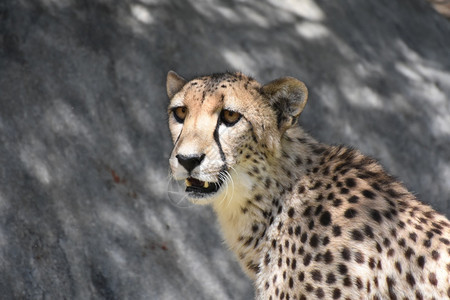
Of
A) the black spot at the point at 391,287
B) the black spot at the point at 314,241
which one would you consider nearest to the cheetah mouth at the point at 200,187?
the black spot at the point at 314,241

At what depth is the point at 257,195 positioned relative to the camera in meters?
3.68

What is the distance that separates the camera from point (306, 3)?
663 centimetres

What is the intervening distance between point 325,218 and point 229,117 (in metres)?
0.67

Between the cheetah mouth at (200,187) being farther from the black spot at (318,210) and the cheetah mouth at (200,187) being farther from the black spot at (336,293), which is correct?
the black spot at (336,293)

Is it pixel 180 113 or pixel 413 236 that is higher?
pixel 413 236

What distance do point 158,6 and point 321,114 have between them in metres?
1.65

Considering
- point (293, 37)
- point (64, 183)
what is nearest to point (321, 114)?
point (293, 37)

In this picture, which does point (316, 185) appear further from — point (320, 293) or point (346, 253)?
point (320, 293)

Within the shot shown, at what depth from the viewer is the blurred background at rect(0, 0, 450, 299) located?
202 inches

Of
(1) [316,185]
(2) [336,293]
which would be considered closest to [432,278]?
(2) [336,293]

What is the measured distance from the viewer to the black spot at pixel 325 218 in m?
3.41

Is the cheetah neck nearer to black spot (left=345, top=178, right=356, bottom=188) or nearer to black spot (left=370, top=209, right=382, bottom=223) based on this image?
black spot (left=345, top=178, right=356, bottom=188)

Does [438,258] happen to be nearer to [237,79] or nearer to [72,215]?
[237,79]

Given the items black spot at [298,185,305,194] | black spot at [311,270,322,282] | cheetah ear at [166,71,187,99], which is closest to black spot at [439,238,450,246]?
black spot at [311,270,322,282]
